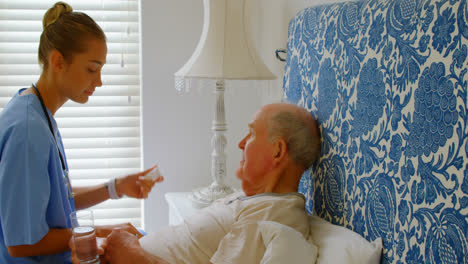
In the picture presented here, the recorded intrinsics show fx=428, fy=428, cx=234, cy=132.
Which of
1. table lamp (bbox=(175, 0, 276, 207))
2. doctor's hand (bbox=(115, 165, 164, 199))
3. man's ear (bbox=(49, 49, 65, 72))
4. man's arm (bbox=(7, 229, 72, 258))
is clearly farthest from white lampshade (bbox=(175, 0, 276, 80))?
man's arm (bbox=(7, 229, 72, 258))

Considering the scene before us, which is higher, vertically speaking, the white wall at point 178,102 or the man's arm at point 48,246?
the white wall at point 178,102

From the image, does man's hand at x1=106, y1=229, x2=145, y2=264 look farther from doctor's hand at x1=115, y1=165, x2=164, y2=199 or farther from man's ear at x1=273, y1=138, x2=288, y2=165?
man's ear at x1=273, y1=138, x2=288, y2=165

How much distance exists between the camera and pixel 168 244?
144 cm

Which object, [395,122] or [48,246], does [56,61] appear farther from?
[395,122]

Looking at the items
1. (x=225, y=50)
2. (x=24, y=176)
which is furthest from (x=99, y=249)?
(x=225, y=50)

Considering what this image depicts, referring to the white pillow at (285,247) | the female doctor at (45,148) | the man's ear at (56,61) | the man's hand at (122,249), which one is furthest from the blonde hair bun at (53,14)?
A: the white pillow at (285,247)

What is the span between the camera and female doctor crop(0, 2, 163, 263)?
3.89 ft

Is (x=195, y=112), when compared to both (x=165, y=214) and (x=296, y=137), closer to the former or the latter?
(x=165, y=214)

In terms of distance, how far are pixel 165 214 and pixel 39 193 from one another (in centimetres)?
136

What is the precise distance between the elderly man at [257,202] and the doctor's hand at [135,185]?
0.20 meters

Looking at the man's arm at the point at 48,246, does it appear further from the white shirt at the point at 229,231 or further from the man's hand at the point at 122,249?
the white shirt at the point at 229,231

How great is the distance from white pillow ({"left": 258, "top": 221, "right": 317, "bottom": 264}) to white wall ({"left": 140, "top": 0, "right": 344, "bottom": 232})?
1.23 meters

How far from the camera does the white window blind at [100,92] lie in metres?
2.38

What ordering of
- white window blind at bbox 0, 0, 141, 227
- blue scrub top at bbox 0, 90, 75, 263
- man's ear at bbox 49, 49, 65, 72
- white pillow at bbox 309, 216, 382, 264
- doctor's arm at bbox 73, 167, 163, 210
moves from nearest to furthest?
white pillow at bbox 309, 216, 382, 264 → blue scrub top at bbox 0, 90, 75, 263 → man's ear at bbox 49, 49, 65, 72 → doctor's arm at bbox 73, 167, 163, 210 → white window blind at bbox 0, 0, 141, 227
